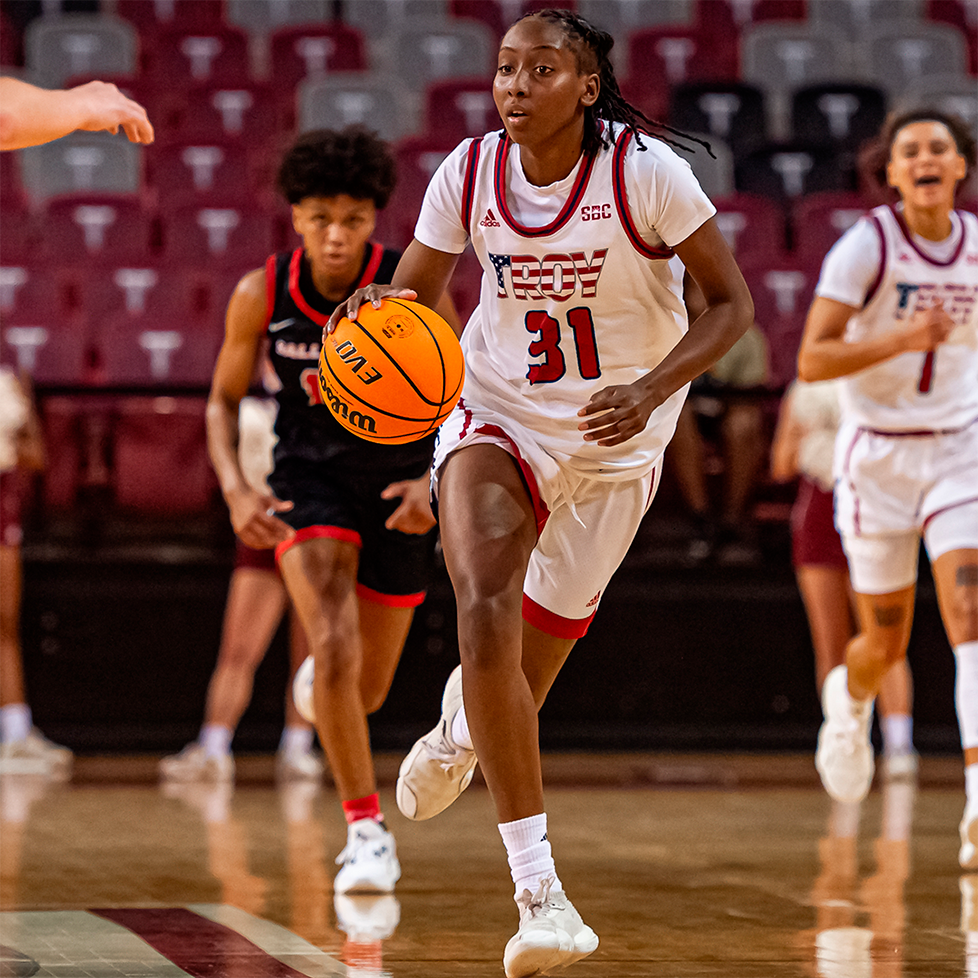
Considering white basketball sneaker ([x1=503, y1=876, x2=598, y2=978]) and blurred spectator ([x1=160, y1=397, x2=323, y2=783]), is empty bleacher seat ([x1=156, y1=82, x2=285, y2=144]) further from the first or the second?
white basketball sneaker ([x1=503, y1=876, x2=598, y2=978])

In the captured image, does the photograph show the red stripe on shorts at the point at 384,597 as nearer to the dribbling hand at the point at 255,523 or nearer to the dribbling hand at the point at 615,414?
the dribbling hand at the point at 255,523

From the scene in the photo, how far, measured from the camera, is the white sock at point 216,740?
737 cm

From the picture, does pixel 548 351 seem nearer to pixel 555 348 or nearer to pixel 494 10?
pixel 555 348

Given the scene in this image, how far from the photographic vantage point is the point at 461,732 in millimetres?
3906

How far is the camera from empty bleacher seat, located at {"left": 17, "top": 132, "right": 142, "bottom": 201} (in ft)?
34.8

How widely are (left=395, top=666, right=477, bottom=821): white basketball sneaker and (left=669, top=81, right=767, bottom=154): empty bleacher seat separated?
763 centimetres

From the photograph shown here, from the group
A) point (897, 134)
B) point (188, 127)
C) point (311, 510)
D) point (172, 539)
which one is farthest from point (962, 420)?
point (188, 127)

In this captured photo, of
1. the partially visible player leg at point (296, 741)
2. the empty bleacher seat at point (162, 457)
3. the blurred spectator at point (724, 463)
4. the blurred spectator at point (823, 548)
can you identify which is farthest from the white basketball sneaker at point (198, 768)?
the blurred spectator at point (823, 548)

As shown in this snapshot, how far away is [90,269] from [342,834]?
483cm

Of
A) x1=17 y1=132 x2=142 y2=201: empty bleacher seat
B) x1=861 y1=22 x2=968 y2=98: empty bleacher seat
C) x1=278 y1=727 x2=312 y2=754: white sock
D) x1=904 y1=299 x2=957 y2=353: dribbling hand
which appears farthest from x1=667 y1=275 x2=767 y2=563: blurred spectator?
x1=861 y1=22 x2=968 y2=98: empty bleacher seat

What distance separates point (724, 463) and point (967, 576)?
10.0 feet

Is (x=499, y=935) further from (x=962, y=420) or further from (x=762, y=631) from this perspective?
(x=762, y=631)

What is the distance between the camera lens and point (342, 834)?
18.7 ft

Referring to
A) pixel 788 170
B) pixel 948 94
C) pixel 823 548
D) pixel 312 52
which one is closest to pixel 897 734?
pixel 823 548
